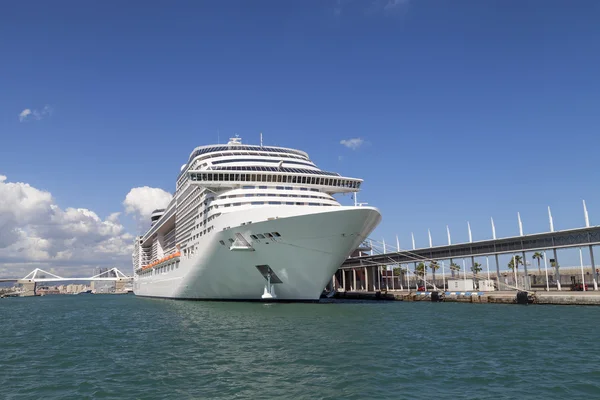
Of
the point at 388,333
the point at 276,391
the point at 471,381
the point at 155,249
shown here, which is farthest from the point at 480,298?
the point at 155,249

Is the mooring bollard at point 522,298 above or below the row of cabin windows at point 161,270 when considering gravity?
below

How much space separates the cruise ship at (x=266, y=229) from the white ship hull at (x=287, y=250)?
8cm

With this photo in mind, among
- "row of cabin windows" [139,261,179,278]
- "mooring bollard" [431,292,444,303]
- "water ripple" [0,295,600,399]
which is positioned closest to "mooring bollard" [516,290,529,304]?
"mooring bollard" [431,292,444,303]

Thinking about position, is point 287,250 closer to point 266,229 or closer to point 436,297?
point 266,229

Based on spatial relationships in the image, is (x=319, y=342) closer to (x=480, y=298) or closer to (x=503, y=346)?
(x=503, y=346)

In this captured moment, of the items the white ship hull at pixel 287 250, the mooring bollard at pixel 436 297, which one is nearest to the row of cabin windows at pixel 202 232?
the white ship hull at pixel 287 250

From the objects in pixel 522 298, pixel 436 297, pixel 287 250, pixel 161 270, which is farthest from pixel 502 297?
pixel 161 270

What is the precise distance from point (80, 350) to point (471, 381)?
16987 millimetres

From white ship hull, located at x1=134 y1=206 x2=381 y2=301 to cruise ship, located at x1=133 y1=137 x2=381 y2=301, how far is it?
0.25ft

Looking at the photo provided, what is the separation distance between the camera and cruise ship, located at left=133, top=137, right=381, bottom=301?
35.3 meters

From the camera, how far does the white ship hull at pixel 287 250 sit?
114ft

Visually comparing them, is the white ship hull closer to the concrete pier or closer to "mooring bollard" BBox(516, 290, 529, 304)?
"mooring bollard" BBox(516, 290, 529, 304)

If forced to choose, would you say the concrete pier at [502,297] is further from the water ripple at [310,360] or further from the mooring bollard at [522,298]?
the water ripple at [310,360]

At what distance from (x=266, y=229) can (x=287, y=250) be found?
2.31 metres
